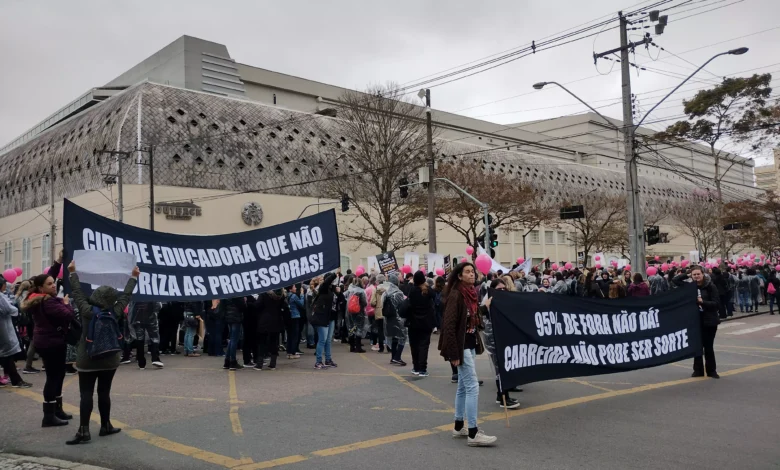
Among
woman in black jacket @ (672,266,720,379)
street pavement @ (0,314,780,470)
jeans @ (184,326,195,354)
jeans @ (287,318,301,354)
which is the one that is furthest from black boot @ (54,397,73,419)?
woman in black jacket @ (672,266,720,379)

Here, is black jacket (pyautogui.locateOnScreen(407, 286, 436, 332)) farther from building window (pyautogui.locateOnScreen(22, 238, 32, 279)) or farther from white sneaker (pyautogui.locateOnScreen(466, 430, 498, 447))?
building window (pyautogui.locateOnScreen(22, 238, 32, 279))

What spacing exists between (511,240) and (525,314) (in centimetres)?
5616

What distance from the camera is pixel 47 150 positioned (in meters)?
51.2

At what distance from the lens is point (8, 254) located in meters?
56.4

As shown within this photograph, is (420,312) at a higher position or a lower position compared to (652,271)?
lower

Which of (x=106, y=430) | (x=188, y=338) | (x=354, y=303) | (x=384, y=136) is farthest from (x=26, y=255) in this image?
(x=106, y=430)

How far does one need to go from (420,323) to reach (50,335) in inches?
214

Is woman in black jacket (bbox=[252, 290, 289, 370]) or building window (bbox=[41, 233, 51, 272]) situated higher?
building window (bbox=[41, 233, 51, 272])

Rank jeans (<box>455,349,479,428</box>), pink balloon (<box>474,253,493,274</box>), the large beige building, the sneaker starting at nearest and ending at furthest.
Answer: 1. jeans (<box>455,349,479,428</box>)
2. the sneaker
3. pink balloon (<box>474,253,493,274</box>)
4. the large beige building

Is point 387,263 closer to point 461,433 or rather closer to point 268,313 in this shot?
point 268,313

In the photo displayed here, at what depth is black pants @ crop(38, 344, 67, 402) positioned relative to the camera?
23.3ft

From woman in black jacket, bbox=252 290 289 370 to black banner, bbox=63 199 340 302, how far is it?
3.78 ft

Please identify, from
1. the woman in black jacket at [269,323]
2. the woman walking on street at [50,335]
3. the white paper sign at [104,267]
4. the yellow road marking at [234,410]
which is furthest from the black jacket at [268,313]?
the white paper sign at [104,267]

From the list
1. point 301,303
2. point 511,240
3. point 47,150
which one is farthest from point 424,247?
point 301,303
